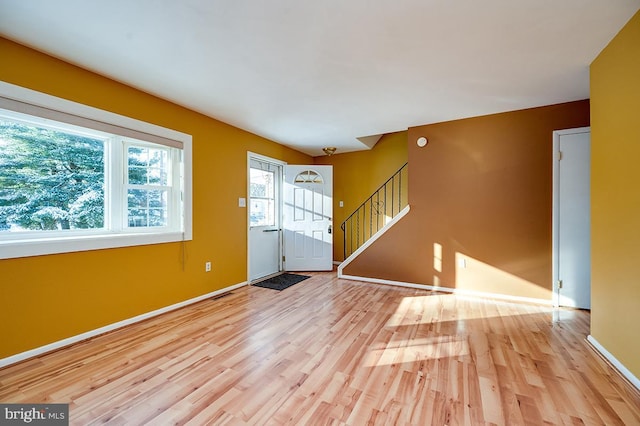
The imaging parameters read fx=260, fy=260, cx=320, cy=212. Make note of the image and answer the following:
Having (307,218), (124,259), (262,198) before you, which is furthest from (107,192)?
(307,218)

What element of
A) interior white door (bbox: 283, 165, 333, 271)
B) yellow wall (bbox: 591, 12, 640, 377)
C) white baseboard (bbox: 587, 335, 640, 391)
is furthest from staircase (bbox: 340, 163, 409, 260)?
white baseboard (bbox: 587, 335, 640, 391)

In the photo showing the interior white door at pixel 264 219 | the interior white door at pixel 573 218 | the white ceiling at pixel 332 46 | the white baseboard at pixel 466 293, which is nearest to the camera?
the white ceiling at pixel 332 46

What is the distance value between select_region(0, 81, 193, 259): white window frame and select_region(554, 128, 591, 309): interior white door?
4595 mm

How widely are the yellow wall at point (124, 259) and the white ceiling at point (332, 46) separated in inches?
6.8

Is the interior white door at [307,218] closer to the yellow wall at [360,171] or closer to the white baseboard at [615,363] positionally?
the yellow wall at [360,171]

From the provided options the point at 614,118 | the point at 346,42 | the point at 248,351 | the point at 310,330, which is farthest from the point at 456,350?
the point at 346,42

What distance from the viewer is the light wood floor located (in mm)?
1527

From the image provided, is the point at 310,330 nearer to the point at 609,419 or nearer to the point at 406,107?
the point at 609,419

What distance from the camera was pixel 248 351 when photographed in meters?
2.20

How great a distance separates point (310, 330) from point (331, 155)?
422 centimetres

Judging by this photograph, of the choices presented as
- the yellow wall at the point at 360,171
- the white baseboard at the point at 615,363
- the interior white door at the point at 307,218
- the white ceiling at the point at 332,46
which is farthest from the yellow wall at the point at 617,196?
the interior white door at the point at 307,218

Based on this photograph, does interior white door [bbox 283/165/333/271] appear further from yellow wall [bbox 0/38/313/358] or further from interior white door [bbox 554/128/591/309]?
interior white door [bbox 554/128/591/309]

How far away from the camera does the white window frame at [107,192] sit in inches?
80.5

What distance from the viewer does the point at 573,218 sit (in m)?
3.14
